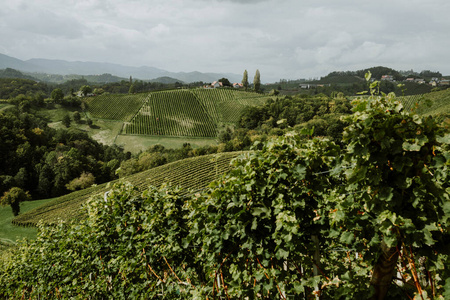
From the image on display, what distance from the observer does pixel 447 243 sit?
221 centimetres

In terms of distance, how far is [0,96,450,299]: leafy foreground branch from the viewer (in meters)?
2.07

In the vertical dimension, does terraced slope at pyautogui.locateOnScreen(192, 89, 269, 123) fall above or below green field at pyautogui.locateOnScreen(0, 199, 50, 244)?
above

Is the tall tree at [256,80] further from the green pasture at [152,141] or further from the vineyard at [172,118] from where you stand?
the green pasture at [152,141]

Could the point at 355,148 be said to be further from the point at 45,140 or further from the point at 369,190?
the point at 45,140

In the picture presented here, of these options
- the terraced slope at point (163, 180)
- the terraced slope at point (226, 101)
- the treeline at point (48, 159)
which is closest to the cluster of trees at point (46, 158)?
the treeline at point (48, 159)

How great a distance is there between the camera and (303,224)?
284 centimetres

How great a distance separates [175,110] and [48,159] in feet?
143

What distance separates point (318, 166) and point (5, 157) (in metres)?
81.5

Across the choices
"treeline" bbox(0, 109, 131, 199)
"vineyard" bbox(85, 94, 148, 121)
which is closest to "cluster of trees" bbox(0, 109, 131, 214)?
"treeline" bbox(0, 109, 131, 199)

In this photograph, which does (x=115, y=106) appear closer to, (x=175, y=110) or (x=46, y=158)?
(x=175, y=110)

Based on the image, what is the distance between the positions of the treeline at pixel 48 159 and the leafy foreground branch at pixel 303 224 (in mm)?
57757

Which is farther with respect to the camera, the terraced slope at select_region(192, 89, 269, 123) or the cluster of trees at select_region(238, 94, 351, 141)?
the terraced slope at select_region(192, 89, 269, 123)

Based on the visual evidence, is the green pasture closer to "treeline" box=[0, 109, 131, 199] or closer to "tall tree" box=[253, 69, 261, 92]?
"treeline" box=[0, 109, 131, 199]

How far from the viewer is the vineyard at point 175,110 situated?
84.8 metres
